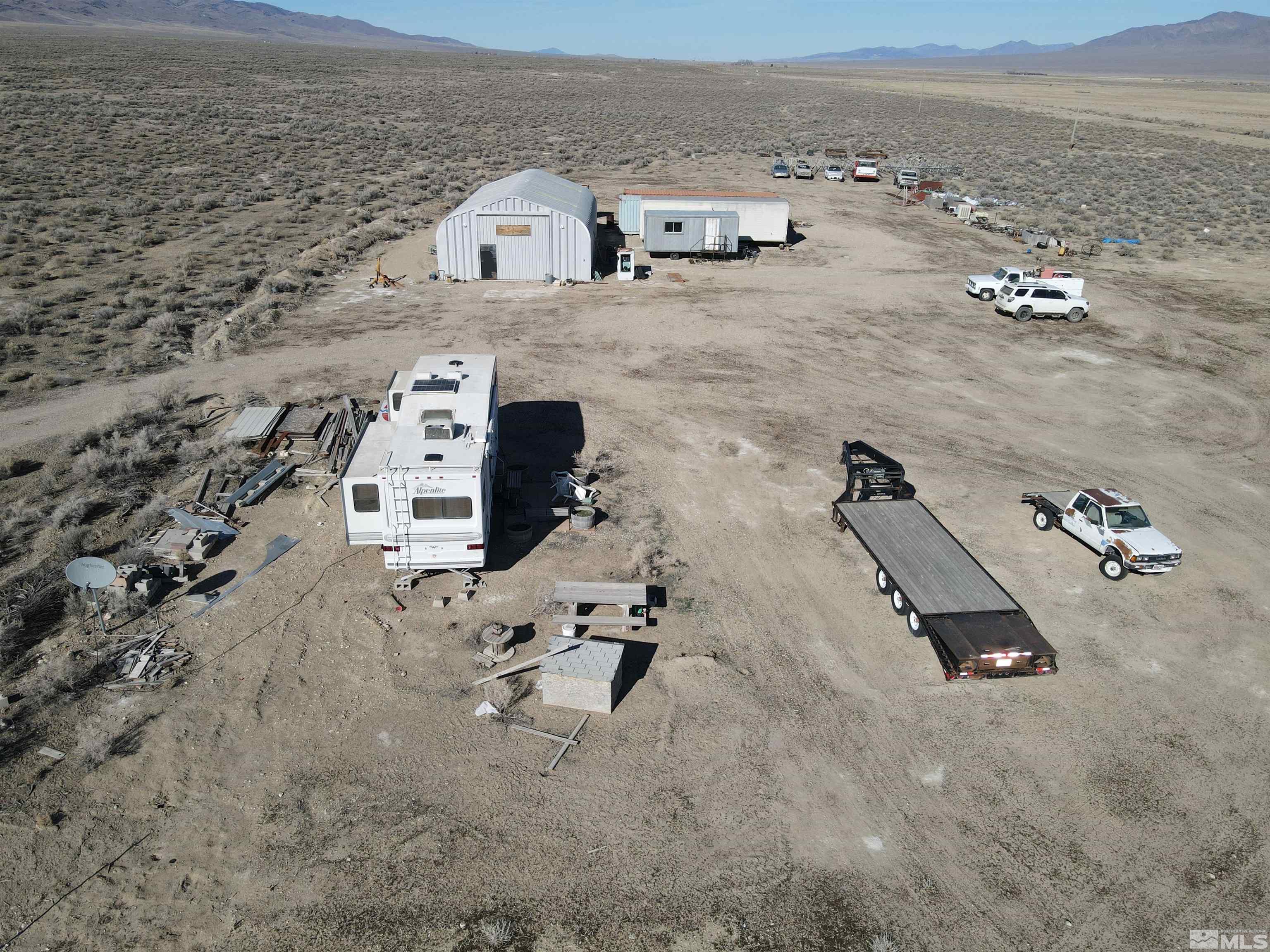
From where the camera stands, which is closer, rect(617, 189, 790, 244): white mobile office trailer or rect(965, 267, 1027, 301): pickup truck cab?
rect(965, 267, 1027, 301): pickup truck cab

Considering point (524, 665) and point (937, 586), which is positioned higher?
point (937, 586)

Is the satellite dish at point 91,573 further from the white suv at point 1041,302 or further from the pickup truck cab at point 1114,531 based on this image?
the white suv at point 1041,302

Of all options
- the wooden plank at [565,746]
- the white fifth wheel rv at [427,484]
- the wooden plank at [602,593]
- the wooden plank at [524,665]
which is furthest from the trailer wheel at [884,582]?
the white fifth wheel rv at [427,484]

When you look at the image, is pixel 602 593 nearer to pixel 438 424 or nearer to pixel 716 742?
pixel 716 742

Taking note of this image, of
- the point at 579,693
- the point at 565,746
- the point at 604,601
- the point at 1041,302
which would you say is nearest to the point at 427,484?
the point at 604,601

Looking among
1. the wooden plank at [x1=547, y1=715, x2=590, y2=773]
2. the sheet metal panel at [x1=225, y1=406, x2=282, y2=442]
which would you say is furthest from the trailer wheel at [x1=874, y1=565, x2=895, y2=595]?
the sheet metal panel at [x1=225, y1=406, x2=282, y2=442]

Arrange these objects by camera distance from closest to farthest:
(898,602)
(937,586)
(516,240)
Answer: (937,586) < (898,602) < (516,240)

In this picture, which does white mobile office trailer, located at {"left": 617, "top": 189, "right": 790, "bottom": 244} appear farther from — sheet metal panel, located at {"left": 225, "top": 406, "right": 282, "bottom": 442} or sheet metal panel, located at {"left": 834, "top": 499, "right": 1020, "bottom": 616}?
sheet metal panel, located at {"left": 834, "top": 499, "right": 1020, "bottom": 616}
